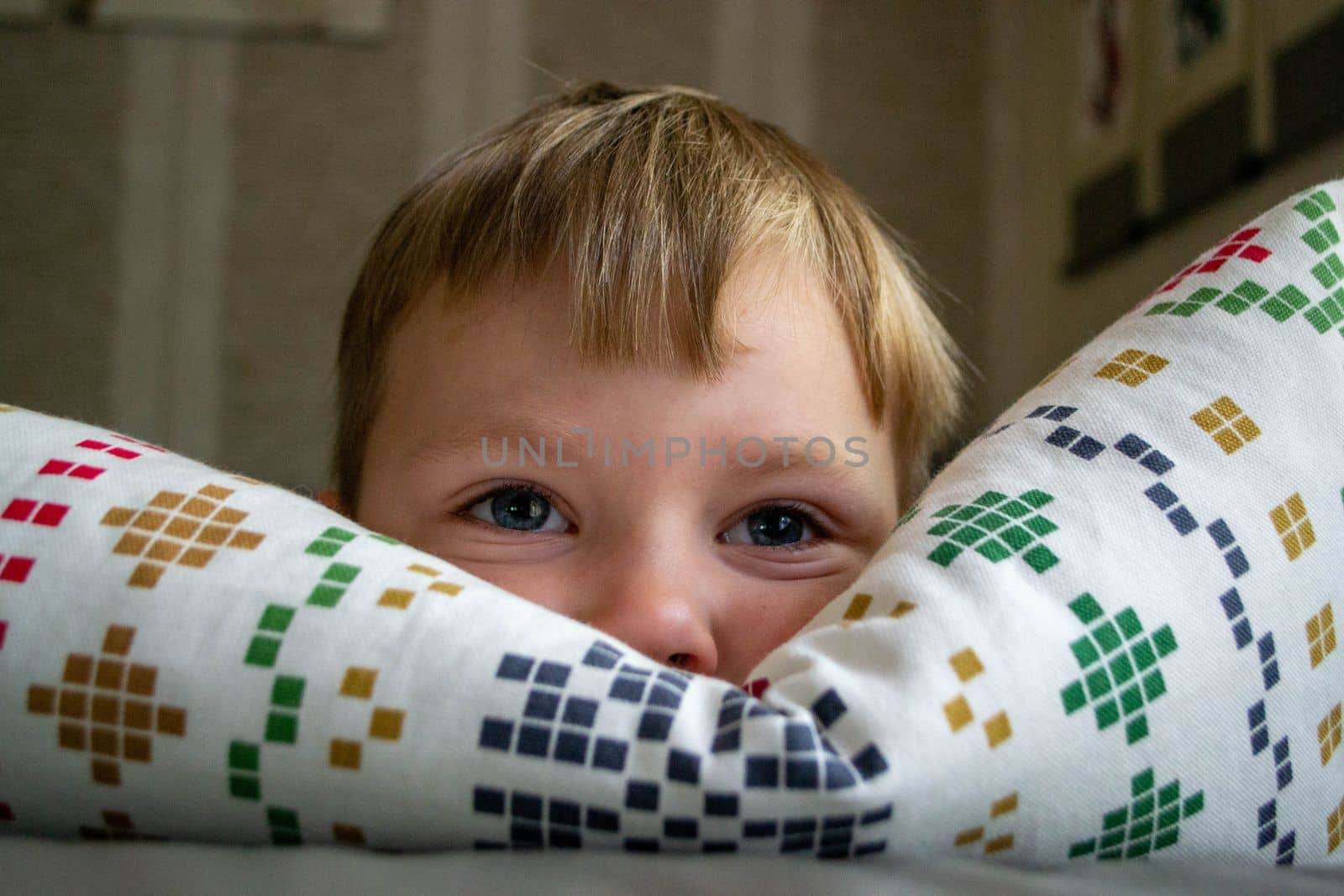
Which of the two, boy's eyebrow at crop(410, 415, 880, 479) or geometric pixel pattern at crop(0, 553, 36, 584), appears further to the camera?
boy's eyebrow at crop(410, 415, 880, 479)

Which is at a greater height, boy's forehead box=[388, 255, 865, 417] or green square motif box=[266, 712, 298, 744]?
boy's forehead box=[388, 255, 865, 417]

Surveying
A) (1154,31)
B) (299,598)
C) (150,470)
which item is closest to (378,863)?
(299,598)

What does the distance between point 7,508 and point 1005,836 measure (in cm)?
37

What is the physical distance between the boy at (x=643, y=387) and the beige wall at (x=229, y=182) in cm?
157

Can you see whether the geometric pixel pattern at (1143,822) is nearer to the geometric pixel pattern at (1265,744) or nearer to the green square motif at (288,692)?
the geometric pixel pattern at (1265,744)

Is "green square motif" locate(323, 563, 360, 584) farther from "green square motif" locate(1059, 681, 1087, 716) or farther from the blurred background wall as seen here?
the blurred background wall

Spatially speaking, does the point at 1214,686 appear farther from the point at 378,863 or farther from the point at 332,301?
the point at 332,301

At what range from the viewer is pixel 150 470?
408mm

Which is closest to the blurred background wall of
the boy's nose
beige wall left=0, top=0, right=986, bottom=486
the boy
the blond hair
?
beige wall left=0, top=0, right=986, bottom=486

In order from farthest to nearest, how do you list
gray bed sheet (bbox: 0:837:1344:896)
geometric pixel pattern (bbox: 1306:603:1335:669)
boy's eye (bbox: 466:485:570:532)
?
1. boy's eye (bbox: 466:485:570:532)
2. geometric pixel pattern (bbox: 1306:603:1335:669)
3. gray bed sheet (bbox: 0:837:1344:896)

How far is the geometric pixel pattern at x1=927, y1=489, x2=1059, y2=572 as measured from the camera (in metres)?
0.36

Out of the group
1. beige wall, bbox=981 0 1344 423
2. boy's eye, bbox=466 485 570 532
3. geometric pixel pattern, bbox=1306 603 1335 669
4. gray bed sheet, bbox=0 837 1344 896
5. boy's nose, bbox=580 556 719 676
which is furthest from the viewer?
beige wall, bbox=981 0 1344 423

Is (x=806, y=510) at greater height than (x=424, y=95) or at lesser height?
lesser

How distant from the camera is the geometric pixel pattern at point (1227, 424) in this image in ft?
1.30
